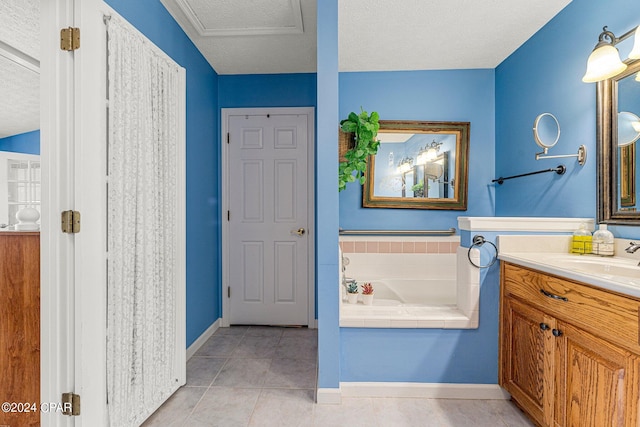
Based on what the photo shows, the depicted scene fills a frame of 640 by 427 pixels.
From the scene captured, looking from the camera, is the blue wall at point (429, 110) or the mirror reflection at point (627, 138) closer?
the mirror reflection at point (627, 138)

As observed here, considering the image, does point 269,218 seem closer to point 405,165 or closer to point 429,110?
point 405,165

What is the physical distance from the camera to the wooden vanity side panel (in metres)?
1.47

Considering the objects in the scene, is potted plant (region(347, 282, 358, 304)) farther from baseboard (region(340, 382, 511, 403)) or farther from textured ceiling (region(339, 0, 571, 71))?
textured ceiling (region(339, 0, 571, 71))

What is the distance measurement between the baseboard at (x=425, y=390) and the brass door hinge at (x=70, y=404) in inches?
51.3

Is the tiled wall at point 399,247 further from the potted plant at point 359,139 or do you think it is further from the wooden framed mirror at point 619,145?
the wooden framed mirror at point 619,145

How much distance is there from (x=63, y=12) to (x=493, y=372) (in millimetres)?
2854

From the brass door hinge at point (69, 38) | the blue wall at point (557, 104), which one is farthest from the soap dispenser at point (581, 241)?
the brass door hinge at point (69, 38)

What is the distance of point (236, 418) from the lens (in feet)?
5.61

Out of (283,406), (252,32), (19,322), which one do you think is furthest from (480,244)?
(19,322)

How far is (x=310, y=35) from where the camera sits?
248 cm

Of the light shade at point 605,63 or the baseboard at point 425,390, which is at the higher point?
the light shade at point 605,63

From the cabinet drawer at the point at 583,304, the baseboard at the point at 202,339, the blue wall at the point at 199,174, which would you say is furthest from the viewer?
the baseboard at the point at 202,339

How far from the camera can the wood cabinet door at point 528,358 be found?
1.46 meters

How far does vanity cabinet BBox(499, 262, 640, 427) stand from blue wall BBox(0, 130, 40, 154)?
401 cm
